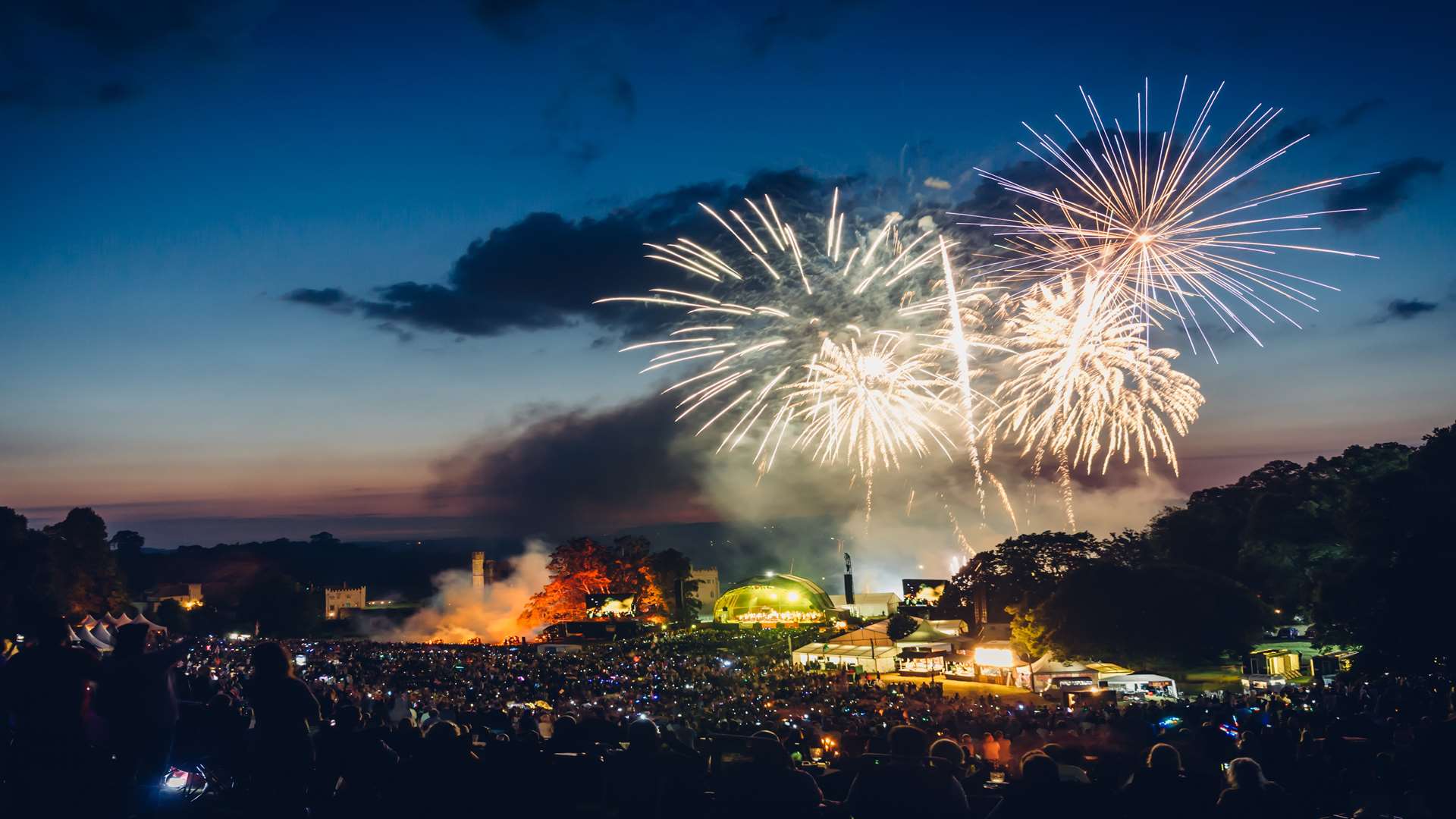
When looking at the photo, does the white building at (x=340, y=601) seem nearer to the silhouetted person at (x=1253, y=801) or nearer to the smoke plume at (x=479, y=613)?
the smoke plume at (x=479, y=613)

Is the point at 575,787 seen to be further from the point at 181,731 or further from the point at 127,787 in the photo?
the point at 181,731

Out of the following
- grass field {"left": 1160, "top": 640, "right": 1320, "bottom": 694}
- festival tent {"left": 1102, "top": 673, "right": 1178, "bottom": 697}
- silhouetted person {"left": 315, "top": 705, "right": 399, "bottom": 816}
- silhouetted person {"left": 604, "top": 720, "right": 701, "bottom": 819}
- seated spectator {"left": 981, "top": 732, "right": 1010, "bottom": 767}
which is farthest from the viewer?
grass field {"left": 1160, "top": 640, "right": 1320, "bottom": 694}

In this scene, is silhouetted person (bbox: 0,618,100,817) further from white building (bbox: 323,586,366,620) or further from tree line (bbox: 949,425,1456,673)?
white building (bbox: 323,586,366,620)

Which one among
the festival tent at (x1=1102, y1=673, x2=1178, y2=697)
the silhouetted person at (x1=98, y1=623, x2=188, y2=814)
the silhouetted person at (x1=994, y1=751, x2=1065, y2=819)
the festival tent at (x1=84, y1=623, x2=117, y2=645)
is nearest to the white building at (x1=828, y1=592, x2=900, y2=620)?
the festival tent at (x1=1102, y1=673, x2=1178, y2=697)

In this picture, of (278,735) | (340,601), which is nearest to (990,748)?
(278,735)

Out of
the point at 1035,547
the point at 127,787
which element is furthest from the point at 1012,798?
the point at 1035,547
